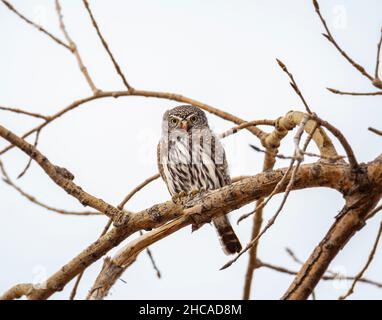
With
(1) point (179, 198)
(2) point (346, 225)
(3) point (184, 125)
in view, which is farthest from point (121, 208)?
(3) point (184, 125)

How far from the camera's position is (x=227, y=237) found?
6.93 metres

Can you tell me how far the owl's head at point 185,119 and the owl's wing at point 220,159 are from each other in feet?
1.61

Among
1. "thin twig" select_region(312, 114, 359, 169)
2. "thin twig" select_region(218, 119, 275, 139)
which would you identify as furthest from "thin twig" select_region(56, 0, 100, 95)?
"thin twig" select_region(312, 114, 359, 169)

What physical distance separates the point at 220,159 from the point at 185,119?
32.8 inches

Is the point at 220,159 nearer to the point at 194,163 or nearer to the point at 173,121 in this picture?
the point at 194,163

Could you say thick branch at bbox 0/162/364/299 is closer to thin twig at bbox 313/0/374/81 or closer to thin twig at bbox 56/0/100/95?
thin twig at bbox 313/0/374/81

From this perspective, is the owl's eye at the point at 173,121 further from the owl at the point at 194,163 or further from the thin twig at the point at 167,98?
the thin twig at the point at 167,98

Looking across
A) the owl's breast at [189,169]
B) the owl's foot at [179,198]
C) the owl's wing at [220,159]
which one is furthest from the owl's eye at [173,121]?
the owl's foot at [179,198]

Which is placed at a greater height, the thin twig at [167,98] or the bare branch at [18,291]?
the thin twig at [167,98]

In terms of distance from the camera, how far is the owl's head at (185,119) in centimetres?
732

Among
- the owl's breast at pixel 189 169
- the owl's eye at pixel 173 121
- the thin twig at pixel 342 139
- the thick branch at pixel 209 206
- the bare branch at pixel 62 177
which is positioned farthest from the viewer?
the owl's eye at pixel 173 121

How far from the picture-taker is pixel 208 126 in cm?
A: 743

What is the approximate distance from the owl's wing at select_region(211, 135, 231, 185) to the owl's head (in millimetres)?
492
